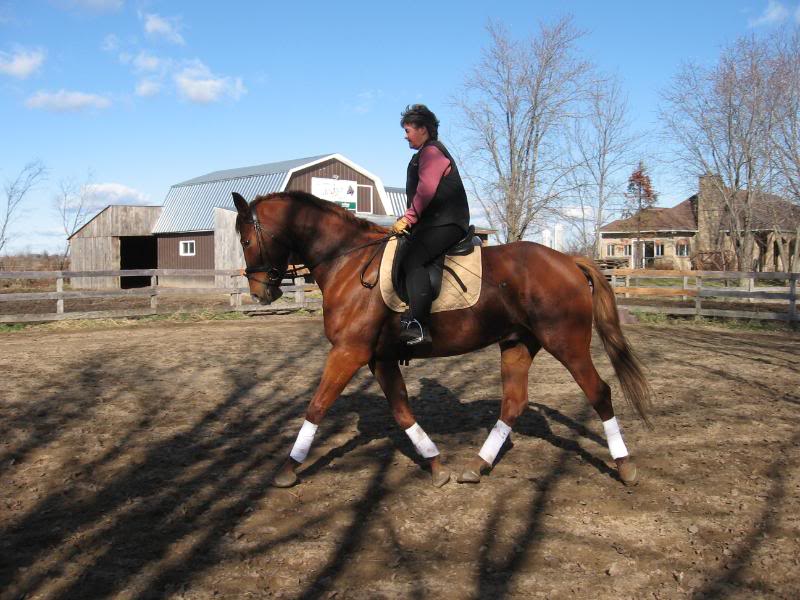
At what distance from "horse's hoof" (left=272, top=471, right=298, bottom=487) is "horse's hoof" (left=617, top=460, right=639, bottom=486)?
100.0 inches

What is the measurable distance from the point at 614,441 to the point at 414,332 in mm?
1834

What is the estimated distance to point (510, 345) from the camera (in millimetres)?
5832

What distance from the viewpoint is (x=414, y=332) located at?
5.20 meters

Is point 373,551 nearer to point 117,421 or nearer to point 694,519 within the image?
point 694,519

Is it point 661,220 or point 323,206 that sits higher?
point 661,220

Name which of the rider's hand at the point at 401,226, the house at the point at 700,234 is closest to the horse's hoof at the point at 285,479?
the rider's hand at the point at 401,226

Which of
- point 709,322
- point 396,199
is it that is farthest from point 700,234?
point 709,322

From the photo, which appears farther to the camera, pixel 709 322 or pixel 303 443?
pixel 709 322

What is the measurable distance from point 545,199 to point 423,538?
27.6 m

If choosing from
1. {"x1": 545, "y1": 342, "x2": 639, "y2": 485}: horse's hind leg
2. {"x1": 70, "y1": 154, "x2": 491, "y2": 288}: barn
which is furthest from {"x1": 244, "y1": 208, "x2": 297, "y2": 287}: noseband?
{"x1": 70, "y1": 154, "x2": 491, "y2": 288}: barn

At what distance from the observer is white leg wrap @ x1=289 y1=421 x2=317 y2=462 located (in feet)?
16.9

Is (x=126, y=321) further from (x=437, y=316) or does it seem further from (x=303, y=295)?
(x=437, y=316)

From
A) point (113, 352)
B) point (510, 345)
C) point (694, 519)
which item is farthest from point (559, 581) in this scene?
point (113, 352)

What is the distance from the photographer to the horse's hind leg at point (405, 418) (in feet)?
17.2
